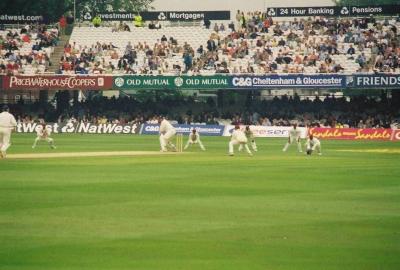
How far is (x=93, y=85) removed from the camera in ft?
225

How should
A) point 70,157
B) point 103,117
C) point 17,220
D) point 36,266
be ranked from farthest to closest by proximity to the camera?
1. point 103,117
2. point 70,157
3. point 17,220
4. point 36,266

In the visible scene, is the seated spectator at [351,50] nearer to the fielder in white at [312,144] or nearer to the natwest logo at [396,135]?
the natwest logo at [396,135]

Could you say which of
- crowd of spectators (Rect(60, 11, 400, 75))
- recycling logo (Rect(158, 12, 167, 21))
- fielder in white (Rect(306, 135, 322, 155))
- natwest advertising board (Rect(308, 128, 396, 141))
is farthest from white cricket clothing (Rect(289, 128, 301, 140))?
recycling logo (Rect(158, 12, 167, 21))

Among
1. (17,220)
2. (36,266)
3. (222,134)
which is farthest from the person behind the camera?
(222,134)

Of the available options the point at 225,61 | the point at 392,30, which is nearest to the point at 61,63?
the point at 225,61

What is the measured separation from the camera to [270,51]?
227 feet

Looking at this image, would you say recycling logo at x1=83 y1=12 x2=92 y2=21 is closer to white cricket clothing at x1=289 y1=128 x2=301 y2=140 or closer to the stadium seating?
the stadium seating

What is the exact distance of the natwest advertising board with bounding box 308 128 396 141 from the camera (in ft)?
203

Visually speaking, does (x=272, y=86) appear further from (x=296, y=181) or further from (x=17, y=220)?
(x=17, y=220)

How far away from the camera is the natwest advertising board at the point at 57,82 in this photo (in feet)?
225

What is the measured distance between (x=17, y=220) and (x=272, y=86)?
165 feet

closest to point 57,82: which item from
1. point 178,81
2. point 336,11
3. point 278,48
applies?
point 178,81

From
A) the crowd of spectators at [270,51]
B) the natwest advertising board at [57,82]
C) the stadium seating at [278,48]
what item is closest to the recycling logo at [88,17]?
the stadium seating at [278,48]

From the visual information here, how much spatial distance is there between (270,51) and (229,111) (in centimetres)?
524
